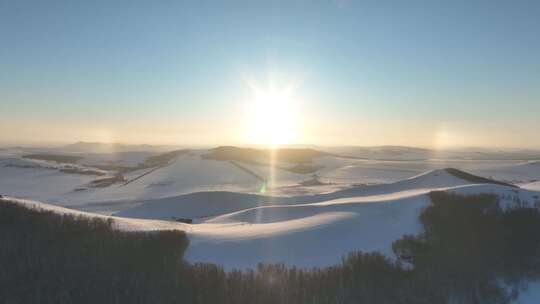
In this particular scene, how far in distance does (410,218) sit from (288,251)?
15.5 ft

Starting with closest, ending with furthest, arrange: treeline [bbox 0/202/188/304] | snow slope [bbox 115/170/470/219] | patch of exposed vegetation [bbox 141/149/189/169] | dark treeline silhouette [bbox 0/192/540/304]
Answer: treeline [bbox 0/202/188/304], dark treeline silhouette [bbox 0/192/540/304], snow slope [bbox 115/170/470/219], patch of exposed vegetation [bbox 141/149/189/169]

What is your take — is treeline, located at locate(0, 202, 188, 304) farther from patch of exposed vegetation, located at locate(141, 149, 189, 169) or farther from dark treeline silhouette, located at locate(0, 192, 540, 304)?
patch of exposed vegetation, located at locate(141, 149, 189, 169)

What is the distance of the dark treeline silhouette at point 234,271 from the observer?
17.3 ft

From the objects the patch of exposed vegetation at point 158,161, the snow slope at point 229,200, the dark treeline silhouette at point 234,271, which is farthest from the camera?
the patch of exposed vegetation at point 158,161

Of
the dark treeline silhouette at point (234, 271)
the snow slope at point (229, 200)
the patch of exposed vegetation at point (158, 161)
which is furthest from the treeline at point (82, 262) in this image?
the patch of exposed vegetation at point (158, 161)

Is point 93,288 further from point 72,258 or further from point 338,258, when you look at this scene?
point 338,258

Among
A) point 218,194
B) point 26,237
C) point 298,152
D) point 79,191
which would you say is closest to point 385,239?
point 26,237

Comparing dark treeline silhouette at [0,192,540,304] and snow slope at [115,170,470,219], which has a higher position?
dark treeline silhouette at [0,192,540,304]

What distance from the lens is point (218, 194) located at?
25438 millimetres

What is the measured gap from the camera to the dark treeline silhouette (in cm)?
527

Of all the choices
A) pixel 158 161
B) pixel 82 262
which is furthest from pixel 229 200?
pixel 158 161

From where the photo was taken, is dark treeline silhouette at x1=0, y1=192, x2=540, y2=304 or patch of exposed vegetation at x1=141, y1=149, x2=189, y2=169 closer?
dark treeline silhouette at x1=0, y1=192, x2=540, y2=304

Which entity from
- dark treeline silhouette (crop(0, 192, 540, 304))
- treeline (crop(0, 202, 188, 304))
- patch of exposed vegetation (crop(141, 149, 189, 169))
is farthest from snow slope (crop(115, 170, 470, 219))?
patch of exposed vegetation (crop(141, 149, 189, 169))

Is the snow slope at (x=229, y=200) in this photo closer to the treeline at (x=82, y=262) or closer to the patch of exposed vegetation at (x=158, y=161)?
the treeline at (x=82, y=262)
